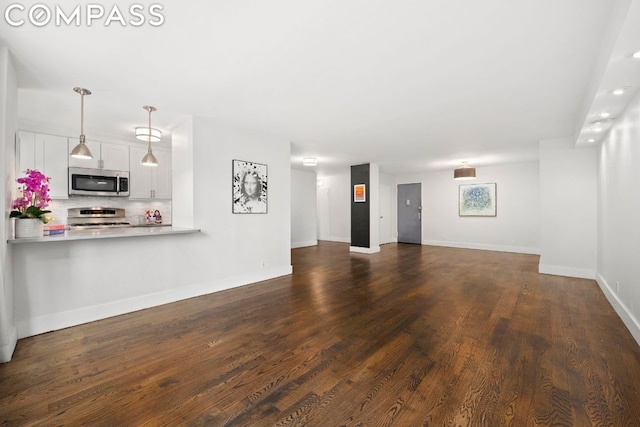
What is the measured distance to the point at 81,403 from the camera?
178 cm

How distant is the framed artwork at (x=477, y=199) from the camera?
8.23 metres

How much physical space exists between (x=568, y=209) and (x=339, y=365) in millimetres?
5409

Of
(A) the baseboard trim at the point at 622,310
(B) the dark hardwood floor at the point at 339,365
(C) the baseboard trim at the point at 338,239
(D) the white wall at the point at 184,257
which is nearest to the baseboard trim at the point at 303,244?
(C) the baseboard trim at the point at 338,239

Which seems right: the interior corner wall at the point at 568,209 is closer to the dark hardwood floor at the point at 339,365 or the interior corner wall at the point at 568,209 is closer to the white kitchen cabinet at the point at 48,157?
the dark hardwood floor at the point at 339,365

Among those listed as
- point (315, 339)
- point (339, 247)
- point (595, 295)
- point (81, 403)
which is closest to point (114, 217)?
point (81, 403)

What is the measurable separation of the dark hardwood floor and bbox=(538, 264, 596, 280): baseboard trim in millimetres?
1376

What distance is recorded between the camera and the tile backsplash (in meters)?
4.95

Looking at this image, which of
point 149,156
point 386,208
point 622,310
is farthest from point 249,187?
point 386,208

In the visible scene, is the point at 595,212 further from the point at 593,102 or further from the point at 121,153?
the point at 121,153

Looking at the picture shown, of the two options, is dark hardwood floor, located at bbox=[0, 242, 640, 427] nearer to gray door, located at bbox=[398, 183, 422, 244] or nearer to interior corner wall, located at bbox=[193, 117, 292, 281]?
interior corner wall, located at bbox=[193, 117, 292, 281]

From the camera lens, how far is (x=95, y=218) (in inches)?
206

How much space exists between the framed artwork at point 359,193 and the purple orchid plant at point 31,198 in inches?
254

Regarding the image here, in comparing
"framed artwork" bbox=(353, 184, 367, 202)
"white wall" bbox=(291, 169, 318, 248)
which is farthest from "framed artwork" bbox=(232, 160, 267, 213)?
"white wall" bbox=(291, 169, 318, 248)

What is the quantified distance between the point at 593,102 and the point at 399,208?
7.45 m
